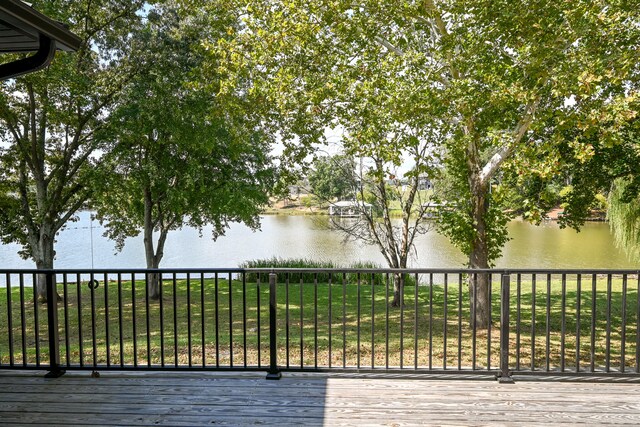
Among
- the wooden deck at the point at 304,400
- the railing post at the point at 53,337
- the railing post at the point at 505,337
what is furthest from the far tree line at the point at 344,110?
the railing post at the point at 53,337

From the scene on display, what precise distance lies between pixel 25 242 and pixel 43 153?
7.85 feet

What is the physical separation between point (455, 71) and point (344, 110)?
155 cm

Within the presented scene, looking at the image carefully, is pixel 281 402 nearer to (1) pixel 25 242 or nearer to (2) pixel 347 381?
(2) pixel 347 381

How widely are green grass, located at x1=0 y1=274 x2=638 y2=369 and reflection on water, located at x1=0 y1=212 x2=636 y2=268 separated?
2.55m

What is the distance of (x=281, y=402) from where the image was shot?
2.91 metres

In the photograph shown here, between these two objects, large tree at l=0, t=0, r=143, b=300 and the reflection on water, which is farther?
the reflection on water

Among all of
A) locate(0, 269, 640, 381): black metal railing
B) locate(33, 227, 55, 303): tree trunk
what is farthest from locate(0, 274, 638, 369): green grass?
locate(33, 227, 55, 303): tree trunk

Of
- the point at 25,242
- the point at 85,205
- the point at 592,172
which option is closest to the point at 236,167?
the point at 85,205

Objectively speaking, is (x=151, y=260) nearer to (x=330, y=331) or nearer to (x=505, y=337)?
(x=330, y=331)

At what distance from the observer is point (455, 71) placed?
6.02m

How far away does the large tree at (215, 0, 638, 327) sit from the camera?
197 inches

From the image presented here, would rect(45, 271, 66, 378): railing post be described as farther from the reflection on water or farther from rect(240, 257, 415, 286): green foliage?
rect(240, 257, 415, 286): green foliage

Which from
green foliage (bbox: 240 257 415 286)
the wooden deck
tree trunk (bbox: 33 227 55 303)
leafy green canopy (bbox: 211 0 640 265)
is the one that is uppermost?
leafy green canopy (bbox: 211 0 640 265)

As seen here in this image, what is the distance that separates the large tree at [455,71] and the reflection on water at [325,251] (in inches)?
143
